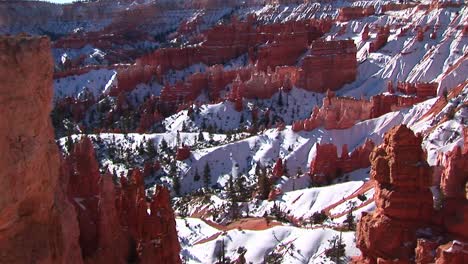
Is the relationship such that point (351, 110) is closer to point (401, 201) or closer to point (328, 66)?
point (328, 66)

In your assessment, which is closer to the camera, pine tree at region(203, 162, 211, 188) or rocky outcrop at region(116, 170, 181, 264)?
rocky outcrop at region(116, 170, 181, 264)

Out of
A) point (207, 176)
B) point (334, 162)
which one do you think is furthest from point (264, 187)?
point (207, 176)

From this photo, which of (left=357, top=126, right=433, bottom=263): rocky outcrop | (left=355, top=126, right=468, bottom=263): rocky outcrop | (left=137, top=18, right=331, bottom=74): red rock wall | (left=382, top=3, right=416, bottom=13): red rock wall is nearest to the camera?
(left=355, top=126, right=468, bottom=263): rocky outcrop

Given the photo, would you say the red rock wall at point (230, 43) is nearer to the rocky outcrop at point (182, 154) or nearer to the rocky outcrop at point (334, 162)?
the rocky outcrop at point (182, 154)

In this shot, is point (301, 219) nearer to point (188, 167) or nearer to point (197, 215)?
point (197, 215)

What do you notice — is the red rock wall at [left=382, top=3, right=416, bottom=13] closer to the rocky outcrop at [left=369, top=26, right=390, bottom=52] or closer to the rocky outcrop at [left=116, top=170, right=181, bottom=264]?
the rocky outcrop at [left=369, top=26, right=390, bottom=52]

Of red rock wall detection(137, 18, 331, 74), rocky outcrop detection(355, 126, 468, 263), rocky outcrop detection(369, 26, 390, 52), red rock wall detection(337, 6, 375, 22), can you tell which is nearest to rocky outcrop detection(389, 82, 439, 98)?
rocky outcrop detection(369, 26, 390, 52)

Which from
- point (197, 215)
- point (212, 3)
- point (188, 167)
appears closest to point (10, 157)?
point (197, 215)
